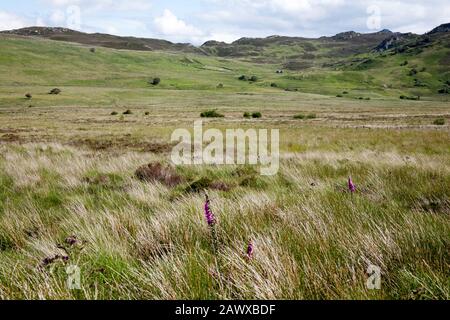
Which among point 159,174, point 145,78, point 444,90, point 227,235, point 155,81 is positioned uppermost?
point 145,78

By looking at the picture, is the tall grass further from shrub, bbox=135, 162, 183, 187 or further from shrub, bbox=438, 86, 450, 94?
shrub, bbox=438, 86, 450, 94

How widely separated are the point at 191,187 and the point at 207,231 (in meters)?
4.36

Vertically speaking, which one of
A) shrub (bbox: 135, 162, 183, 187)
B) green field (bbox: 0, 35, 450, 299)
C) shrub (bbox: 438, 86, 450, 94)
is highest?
green field (bbox: 0, 35, 450, 299)

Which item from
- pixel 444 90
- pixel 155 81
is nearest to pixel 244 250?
pixel 155 81

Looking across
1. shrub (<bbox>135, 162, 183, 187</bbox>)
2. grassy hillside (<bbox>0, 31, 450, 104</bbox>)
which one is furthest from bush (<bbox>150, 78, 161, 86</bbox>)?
shrub (<bbox>135, 162, 183, 187</bbox>)

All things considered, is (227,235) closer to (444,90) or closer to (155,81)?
(155,81)

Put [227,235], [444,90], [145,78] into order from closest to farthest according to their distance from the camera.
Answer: [227,235] → [145,78] → [444,90]

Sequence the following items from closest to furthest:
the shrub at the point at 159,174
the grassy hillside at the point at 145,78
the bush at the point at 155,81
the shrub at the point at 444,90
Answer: the shrub at the point at 159,174, the grassy hillside at the point at 145,78, the bush at the point at 155,81, the shrub at the point at 444,90

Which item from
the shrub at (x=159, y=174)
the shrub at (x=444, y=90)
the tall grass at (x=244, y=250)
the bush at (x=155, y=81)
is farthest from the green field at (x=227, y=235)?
the shrub at (x=444, y=90)

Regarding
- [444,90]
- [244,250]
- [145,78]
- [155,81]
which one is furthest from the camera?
[444,90]

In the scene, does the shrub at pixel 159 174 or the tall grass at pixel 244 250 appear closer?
the tall grass at pixel 244 250

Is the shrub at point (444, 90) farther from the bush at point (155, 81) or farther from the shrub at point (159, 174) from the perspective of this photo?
the shrub at point (159, 174)
